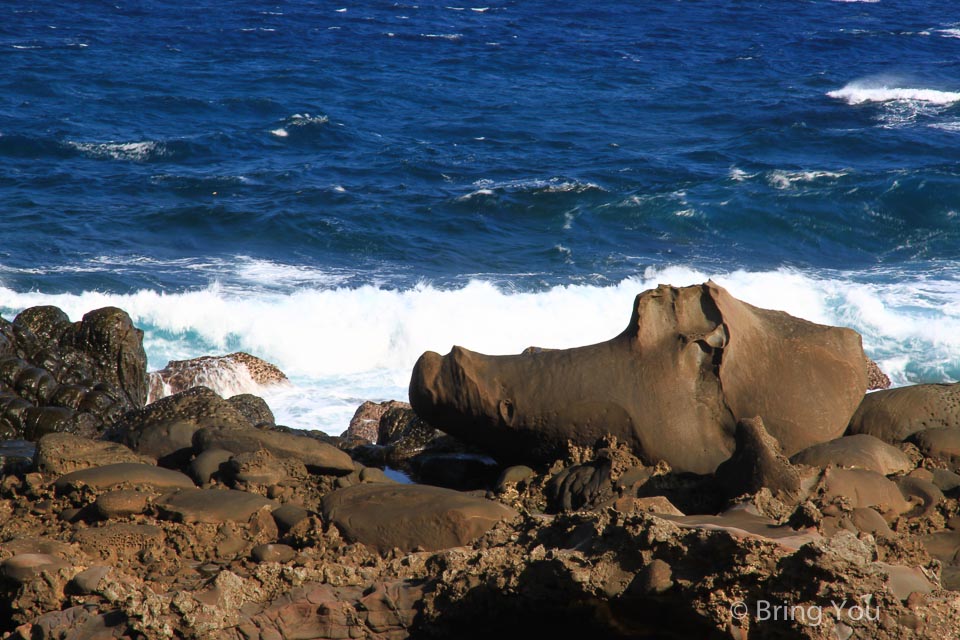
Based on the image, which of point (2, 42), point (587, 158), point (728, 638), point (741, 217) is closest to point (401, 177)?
point (587, 158)

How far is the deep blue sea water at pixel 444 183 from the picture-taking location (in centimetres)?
1244

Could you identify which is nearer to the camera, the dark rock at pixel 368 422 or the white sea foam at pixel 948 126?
the dark rock at pixel 368 422

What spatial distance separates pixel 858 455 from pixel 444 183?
13843 mm

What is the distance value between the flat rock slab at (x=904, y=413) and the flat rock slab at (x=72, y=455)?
3.67 m

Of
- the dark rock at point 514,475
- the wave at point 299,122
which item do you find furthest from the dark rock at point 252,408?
the wave at point 299,122

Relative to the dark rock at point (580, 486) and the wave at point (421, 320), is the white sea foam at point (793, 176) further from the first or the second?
the dark rock at point (580, 486)

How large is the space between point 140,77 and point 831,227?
15397 millimetres

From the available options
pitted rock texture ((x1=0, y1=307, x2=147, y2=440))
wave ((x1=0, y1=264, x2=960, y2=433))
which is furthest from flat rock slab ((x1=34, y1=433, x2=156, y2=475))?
wave ((x1=0, y1=264, x2=960, y2=433))

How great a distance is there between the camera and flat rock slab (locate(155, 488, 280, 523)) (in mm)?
4301

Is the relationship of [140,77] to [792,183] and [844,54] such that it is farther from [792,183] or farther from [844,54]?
[844,54]

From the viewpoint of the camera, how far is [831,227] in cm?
1662

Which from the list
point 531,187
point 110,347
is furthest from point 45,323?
point 531,187

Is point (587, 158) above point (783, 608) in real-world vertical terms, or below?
below

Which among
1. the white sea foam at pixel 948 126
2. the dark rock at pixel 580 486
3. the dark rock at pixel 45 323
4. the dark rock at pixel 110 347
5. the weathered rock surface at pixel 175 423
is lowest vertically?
the white sea foam at pixel 948 126
